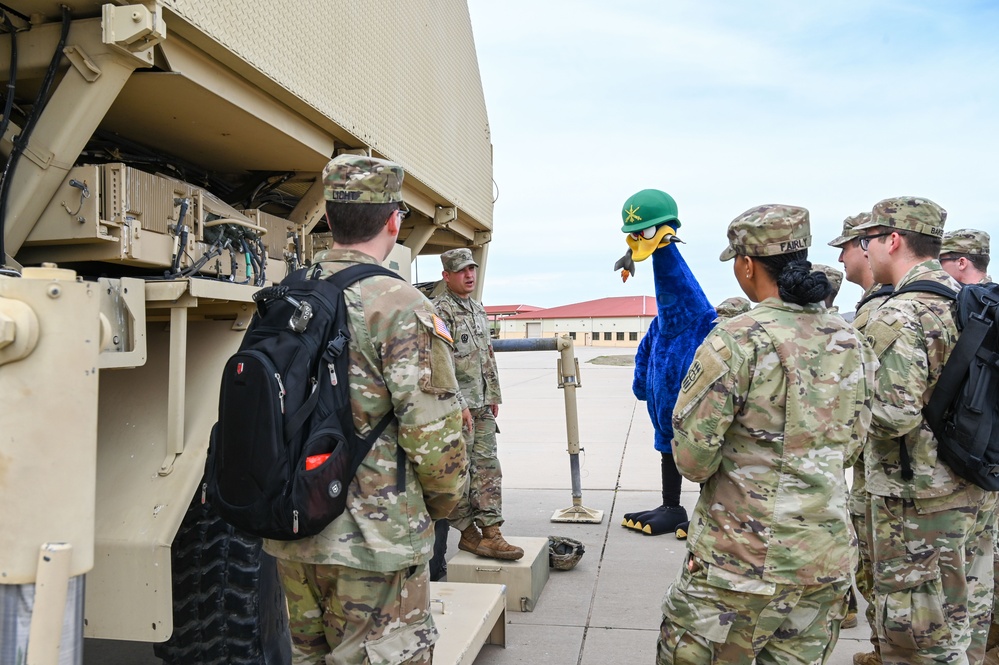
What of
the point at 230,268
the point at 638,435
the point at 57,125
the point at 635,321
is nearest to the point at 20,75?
the point at 57,125

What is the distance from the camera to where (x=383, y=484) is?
2078 millimetres

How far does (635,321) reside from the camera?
52.0m

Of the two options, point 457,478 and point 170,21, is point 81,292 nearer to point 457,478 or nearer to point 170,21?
point 457,478

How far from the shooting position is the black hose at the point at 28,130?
228 cm

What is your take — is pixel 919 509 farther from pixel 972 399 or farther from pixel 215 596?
pixel 215 596

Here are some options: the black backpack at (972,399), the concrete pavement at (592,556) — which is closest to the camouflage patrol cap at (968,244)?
the black backpack at (972,399)

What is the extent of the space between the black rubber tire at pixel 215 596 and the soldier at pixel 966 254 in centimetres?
339

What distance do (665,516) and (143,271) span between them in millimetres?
3850

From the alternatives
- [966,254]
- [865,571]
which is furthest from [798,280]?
[966,254]

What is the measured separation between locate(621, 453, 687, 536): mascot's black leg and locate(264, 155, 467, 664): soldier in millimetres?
3529

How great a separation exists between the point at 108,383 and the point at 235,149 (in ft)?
3.52

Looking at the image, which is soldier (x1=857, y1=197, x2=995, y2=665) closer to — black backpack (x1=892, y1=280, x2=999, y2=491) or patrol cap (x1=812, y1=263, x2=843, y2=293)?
black backpack (x1=892, y1=280, x2=999, y2=491)

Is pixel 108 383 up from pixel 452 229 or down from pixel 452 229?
down

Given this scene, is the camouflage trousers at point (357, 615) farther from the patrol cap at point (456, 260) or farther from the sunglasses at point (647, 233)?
the sunglasses at point (647, 233)
